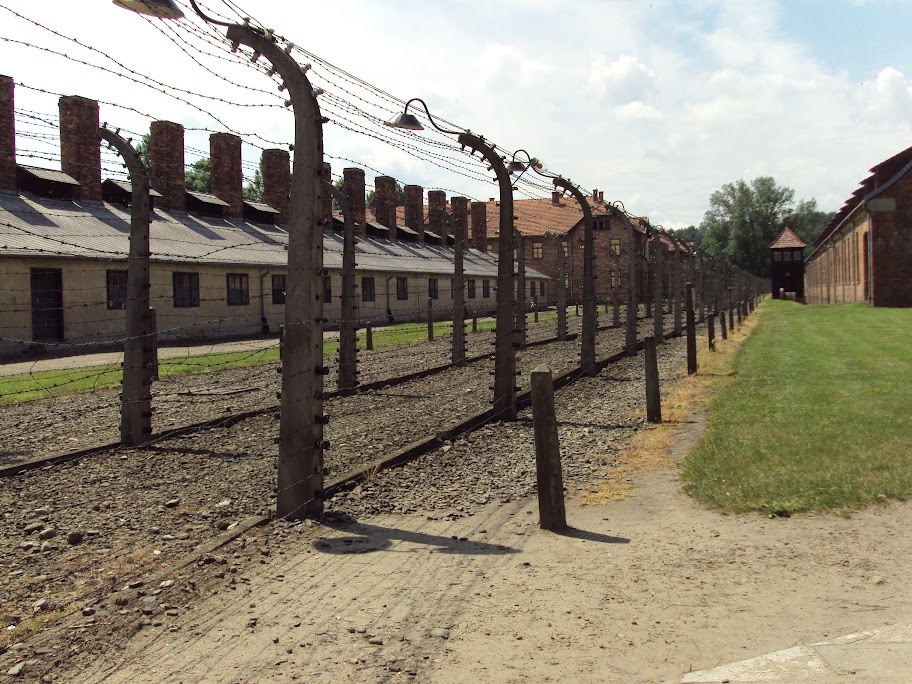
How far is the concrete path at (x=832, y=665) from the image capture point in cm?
358

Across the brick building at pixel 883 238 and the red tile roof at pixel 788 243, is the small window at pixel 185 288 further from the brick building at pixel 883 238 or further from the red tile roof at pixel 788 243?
the red tile roof at pixel 788 243

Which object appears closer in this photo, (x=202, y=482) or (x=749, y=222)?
(x=202, y=482)

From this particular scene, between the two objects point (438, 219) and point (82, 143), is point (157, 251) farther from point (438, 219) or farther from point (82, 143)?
point (438, 219)

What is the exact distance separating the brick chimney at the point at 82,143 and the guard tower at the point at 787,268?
280 ft

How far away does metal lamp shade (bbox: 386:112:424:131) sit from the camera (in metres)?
Result: 9.88

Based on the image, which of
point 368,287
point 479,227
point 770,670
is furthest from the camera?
point 479,227

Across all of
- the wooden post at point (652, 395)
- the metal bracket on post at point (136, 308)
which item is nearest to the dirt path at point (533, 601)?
the metal bracket on post at point (136, 308)

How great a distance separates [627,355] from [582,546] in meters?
15.8

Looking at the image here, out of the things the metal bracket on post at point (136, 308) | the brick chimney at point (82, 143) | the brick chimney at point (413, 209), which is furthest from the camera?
the brick chimney at point (413, 209)

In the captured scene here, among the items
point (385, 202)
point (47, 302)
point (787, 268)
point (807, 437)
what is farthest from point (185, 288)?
point (787, 268)

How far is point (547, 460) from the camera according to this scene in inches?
244

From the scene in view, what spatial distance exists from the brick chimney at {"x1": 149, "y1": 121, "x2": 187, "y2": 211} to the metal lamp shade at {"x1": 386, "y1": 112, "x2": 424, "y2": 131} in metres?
26.1

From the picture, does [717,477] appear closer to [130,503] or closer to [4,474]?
[130,503]

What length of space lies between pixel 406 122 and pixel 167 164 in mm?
26759
